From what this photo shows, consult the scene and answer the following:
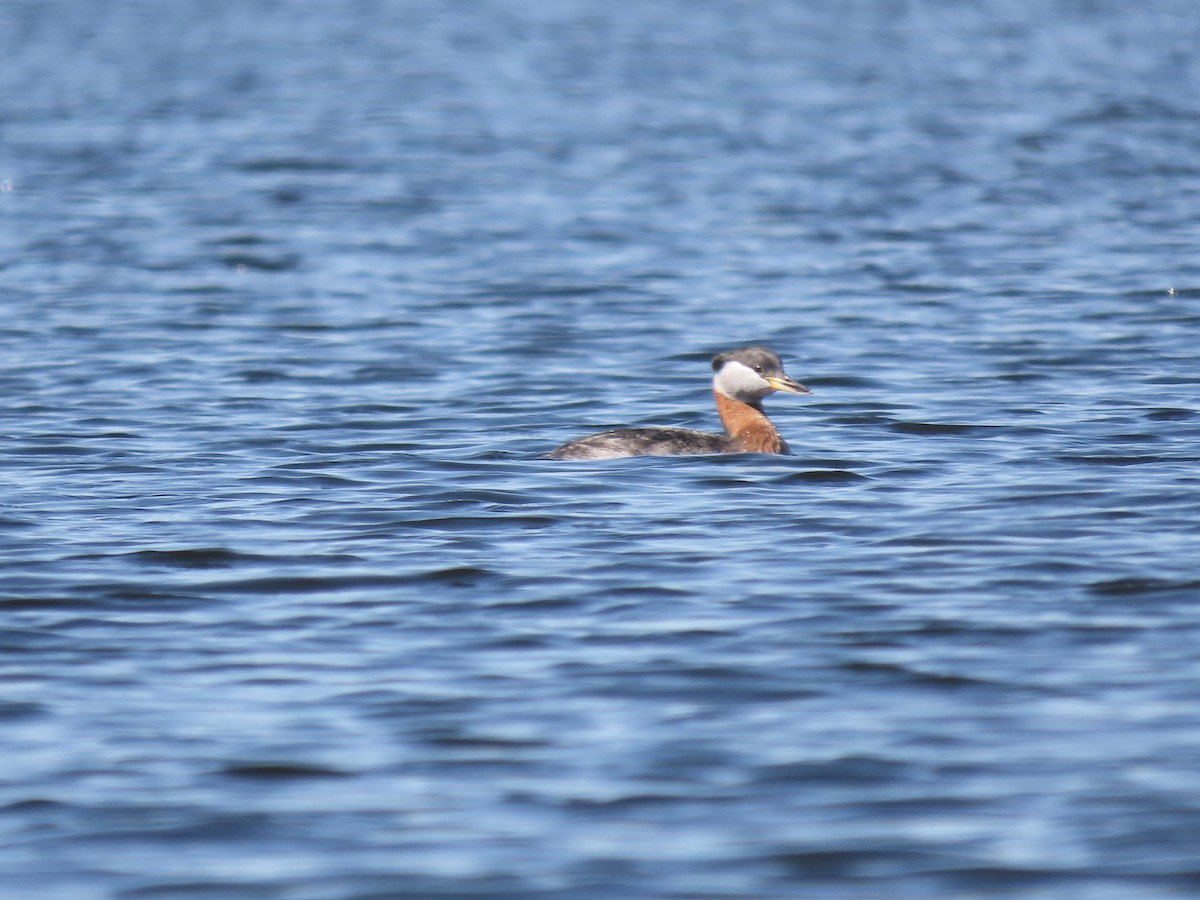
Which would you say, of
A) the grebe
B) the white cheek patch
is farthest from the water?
the white cheek patch

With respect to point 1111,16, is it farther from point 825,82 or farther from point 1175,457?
point 1175,457

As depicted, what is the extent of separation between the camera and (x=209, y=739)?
8922 mm

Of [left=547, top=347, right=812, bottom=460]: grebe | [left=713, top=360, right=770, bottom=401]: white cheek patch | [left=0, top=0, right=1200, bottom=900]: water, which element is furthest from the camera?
[left=713, top=360, right=770, bottom=401]: white cheek patch

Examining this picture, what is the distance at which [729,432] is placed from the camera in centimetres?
1612

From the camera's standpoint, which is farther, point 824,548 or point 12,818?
point 824,548

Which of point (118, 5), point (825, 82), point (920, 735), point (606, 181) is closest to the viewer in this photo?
point (920, 735)

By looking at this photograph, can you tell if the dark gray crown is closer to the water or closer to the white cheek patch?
the white cheek patch

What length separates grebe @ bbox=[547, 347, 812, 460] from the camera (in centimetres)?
1508

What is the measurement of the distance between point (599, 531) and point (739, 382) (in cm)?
341

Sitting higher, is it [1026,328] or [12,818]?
[12,818]

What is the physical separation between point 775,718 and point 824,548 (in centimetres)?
323

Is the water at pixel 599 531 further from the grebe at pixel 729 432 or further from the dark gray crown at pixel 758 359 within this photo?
the dark gray crown at pixel 758 359

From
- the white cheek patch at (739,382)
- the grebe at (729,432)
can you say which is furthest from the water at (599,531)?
→ the white cheek patch at (739,382)

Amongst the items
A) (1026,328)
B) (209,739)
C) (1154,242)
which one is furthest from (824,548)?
(1154,242)
